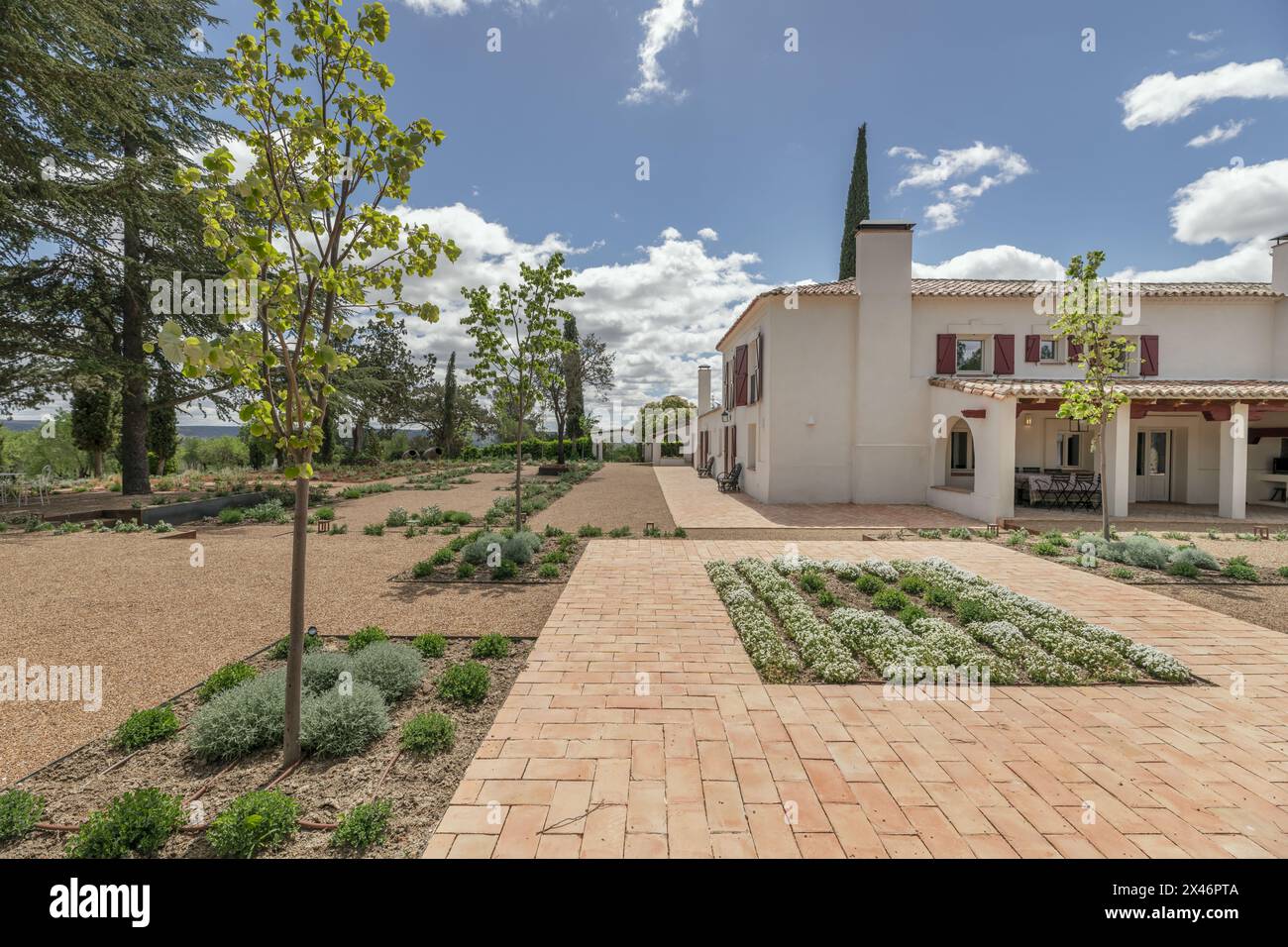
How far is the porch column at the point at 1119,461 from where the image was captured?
12.2m

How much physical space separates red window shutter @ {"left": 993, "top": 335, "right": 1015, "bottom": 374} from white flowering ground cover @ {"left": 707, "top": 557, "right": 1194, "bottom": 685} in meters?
11.0

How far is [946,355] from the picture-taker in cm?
1491

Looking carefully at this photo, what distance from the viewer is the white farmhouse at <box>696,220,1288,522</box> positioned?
14656 mm

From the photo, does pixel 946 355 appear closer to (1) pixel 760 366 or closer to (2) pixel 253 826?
(1) pixel 760 366

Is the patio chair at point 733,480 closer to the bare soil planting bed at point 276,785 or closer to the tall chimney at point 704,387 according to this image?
the tall chimney at point 704,387

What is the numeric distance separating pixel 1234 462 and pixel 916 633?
13.9 m

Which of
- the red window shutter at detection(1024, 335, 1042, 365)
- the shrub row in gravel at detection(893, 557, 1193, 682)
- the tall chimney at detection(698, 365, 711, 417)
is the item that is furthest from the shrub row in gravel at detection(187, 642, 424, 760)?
the tall chimney at detection(698, 365, 711, 417)

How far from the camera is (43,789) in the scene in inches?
105

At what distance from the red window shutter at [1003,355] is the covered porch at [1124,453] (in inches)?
26.7

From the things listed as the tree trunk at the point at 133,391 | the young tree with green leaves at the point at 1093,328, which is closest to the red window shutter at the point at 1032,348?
the young tree with green leaves at the point at 1093,328

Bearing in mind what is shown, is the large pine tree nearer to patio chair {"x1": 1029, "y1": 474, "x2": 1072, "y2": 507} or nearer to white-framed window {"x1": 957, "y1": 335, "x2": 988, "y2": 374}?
white-framed window {"x1": 957, "y1": 335, "x2": 988, "y2": 374}

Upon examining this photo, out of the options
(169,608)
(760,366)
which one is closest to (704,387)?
(760,366)
